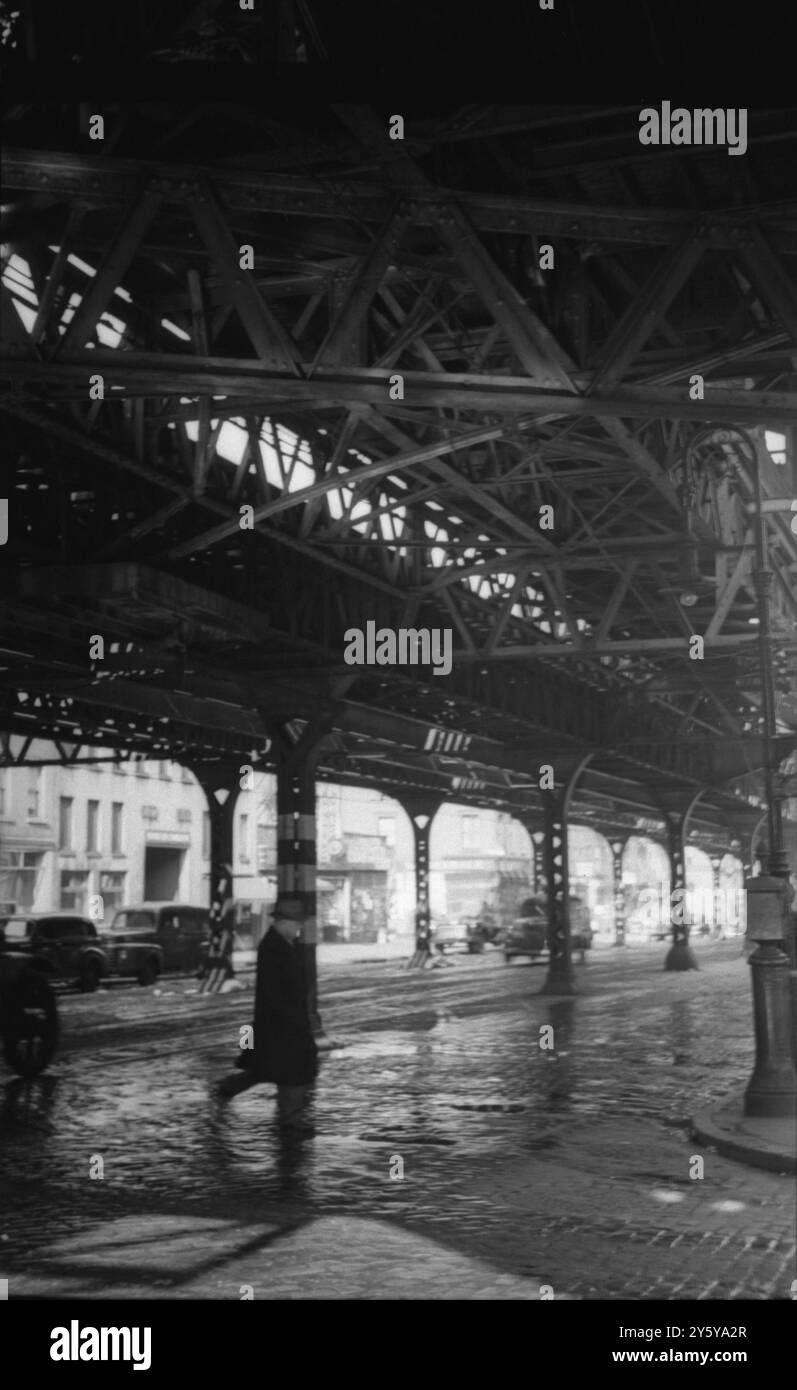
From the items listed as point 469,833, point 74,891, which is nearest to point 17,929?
point 74,891

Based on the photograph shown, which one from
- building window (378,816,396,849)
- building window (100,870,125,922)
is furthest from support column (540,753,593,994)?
building window (378,816,396,849)

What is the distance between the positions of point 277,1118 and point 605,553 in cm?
767

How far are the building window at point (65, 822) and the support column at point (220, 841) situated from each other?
2189 cm

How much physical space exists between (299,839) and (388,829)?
70088mm

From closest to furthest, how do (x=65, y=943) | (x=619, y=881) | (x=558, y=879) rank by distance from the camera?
(x=558, y=879) < (x=65, y=943) < (x=619, y=881)

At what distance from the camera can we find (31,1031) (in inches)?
723

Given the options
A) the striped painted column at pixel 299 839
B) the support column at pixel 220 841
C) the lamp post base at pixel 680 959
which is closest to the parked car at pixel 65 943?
the support column at pixel 220 841

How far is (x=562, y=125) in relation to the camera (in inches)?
373

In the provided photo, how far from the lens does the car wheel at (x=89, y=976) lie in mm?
39281

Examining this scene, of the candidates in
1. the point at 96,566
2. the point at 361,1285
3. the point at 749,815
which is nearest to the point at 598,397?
the point at 361,1285

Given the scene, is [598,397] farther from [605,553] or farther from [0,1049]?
[0,1049]

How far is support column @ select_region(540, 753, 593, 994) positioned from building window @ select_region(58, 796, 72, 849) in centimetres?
2782

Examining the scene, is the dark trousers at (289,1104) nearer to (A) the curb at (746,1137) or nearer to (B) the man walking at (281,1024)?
(B) the man walking at (281,1024)

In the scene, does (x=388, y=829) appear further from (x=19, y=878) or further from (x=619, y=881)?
(x=19, y=878)
